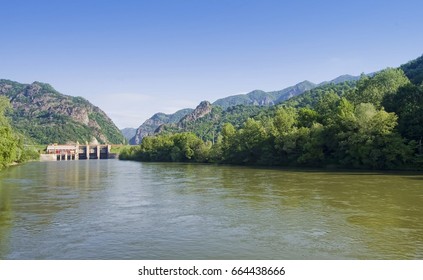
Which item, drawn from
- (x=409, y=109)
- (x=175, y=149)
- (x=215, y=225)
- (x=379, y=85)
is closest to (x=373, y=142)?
(x=409, y=109)

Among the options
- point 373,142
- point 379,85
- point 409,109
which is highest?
point 379,85

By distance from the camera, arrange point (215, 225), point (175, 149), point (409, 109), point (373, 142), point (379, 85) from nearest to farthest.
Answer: point (215, 225) < point (373, 142) < point (409, 109) < point (379, 85) < point (175, 149)

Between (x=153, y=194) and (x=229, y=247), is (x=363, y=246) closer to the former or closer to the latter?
(x=229, y=247)

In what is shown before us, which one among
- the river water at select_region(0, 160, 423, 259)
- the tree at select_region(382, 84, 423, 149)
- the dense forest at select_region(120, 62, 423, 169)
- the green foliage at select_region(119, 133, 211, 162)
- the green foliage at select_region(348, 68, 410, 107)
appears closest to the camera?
the river water at select_region(0, 160, 423, 259)

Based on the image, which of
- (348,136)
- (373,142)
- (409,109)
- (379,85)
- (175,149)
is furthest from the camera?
(175,149)

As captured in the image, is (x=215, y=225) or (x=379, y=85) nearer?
(x=215, y=225)

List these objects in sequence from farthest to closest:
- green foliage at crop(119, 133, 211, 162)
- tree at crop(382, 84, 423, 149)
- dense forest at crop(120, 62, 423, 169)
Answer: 1. green foliage at crop(119, 133, 211, 162)
2. tree at crop(382, 84, 423, 149)
3. dense forest at crop(120, 62, 423, 169)

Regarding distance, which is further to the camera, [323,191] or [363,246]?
[323,191]

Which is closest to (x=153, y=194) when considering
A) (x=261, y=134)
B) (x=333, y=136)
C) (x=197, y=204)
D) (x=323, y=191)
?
(x=197, y=204)

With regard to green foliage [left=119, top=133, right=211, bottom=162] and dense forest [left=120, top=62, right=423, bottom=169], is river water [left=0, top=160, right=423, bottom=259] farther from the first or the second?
green foliage [left=119, top=133, right=211, bottom=162]

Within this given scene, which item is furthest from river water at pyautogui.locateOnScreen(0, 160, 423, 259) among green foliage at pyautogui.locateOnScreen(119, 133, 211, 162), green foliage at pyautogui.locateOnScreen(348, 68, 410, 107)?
green foliage at pyautogui.locateOnScreen(119, 133, 211, 162)

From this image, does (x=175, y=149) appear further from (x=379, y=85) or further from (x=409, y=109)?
(x=409, y=109)

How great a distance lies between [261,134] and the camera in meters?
90.0
